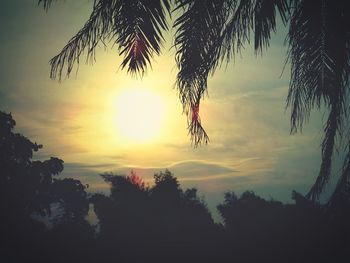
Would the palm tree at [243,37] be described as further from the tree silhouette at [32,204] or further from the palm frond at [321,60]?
the tree silhouette at [32,204]

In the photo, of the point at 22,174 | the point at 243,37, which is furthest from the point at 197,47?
the point at 22,174

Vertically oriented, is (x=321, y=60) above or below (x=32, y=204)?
above

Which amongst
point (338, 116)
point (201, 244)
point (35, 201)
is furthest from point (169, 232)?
point (35, 201)

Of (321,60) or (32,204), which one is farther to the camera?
(32,204)

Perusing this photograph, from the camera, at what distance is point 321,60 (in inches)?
129

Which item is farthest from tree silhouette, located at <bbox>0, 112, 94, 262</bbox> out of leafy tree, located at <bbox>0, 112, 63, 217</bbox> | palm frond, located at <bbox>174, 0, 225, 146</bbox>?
palm frond, located at <bbox>174, 0, 225, 146</bbox>

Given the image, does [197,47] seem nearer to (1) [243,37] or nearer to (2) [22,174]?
(1) [243,37]

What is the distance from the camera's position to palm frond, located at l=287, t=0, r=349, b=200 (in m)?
3.14

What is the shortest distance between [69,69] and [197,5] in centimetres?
140

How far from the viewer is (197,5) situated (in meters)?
3.20

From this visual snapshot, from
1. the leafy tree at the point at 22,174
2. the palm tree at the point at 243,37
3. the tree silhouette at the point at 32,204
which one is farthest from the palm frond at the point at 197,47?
the leafy tree at the point at 22,174

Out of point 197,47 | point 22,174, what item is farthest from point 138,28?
point 22,174

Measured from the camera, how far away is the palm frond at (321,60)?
3.14 metres

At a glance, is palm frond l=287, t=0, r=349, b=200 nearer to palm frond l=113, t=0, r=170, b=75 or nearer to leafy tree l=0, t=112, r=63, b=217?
palm frond l=113, t=0, r=170, b=75
